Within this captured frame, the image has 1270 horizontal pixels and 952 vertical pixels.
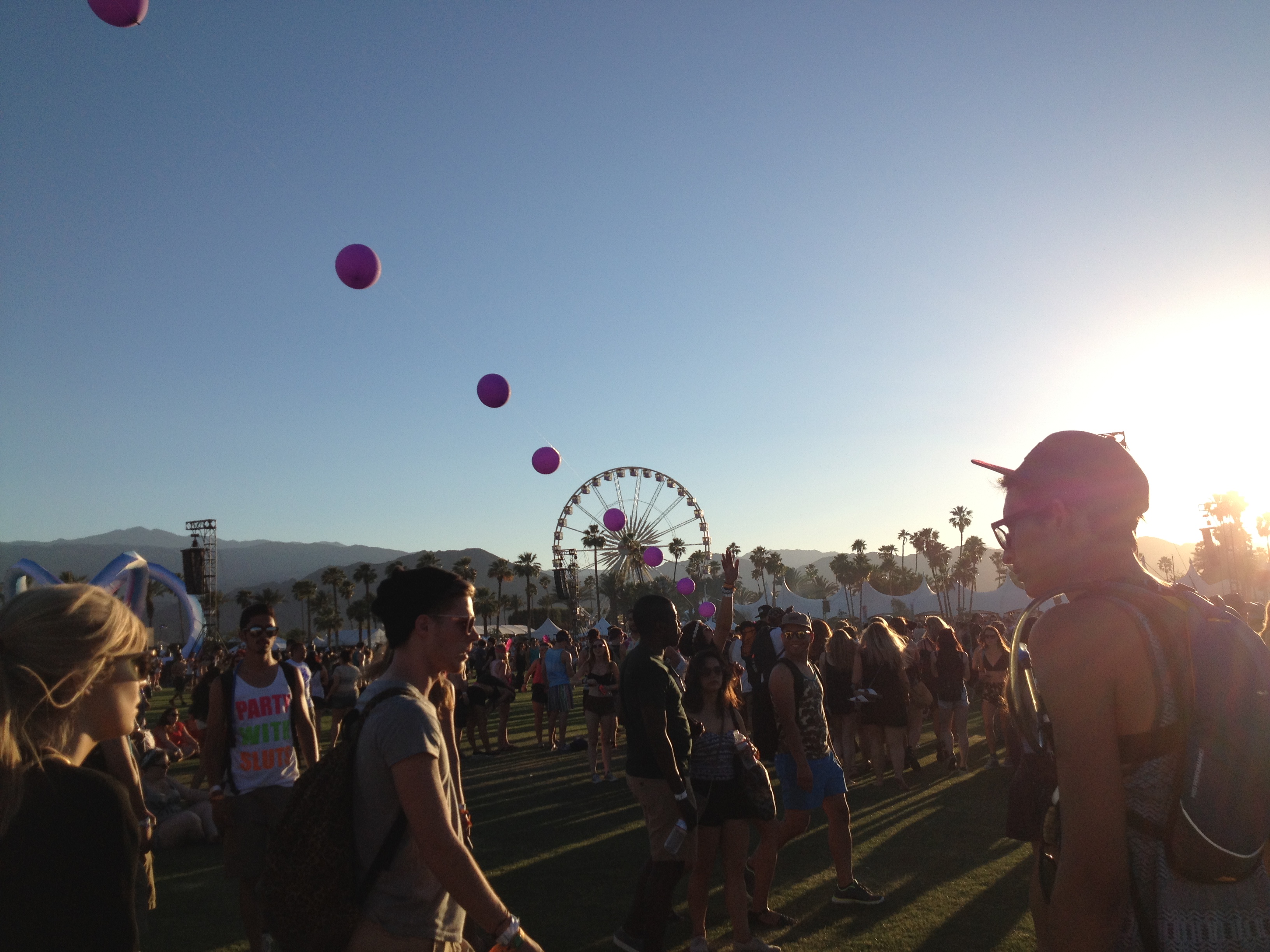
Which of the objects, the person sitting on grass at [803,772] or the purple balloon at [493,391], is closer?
the person sitting on grass at [803,772]

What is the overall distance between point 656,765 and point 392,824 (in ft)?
9.16

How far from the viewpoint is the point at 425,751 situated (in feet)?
7.07

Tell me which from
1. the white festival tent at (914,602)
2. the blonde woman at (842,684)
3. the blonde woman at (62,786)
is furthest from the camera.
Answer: the white festival tent at (914,602)

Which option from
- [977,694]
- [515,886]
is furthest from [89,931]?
[977,694]

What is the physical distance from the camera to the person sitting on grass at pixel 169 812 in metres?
8.02

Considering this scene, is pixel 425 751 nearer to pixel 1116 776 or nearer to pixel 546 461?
pixel 1116 776

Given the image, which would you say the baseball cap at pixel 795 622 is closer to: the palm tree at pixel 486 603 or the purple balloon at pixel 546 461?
the purple balloon at pixel 546 461

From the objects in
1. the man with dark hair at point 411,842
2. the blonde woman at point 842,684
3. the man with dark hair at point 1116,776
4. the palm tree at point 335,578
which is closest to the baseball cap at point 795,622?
the blonde woman at point 842,684

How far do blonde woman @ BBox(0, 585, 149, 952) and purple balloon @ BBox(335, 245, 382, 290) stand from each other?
6692 mm

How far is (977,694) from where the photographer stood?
18.0 meters

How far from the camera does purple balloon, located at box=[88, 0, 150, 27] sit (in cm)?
588

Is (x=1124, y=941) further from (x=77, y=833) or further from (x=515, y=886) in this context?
(x=515, y=886)

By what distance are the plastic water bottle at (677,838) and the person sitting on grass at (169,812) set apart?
18.0 feet

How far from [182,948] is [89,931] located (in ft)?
15.6
